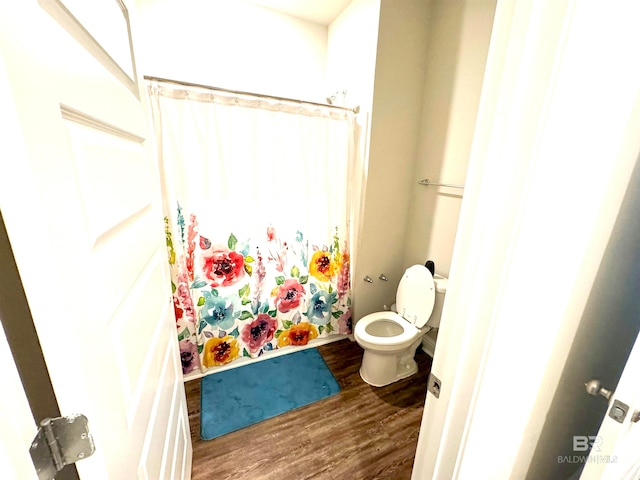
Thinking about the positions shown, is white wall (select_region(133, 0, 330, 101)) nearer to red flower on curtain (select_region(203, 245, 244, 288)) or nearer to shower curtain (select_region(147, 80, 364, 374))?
shower curtain (select_region(147, 80, 364, 374))

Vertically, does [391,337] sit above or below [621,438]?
below

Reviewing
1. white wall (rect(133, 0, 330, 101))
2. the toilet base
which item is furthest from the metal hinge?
white wall (rect(133, 0, 330, 101))

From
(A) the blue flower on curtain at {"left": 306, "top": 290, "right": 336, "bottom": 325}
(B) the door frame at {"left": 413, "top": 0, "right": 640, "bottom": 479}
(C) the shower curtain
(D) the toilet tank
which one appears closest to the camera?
(B) the door frame at {"left": 413, "top": 0, "right": 640, "bottom": 479}

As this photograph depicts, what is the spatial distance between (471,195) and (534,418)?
0.72m

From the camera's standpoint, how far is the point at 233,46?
1940mm

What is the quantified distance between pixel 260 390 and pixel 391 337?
3.15 ft

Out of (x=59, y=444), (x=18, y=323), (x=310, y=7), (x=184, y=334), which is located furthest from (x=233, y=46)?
(x=59, y=444)

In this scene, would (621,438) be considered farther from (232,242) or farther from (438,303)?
(232,242)

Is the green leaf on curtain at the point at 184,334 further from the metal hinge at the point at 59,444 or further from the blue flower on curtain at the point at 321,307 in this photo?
the metal hinge at the point at 59,444

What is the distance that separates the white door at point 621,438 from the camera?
0.58 meters

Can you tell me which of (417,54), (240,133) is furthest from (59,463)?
(417,54)

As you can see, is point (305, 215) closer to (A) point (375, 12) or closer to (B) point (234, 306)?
(B) point (234, 306)

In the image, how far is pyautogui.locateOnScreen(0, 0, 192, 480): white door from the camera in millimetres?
289

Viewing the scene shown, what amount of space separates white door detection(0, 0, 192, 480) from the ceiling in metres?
1.70
